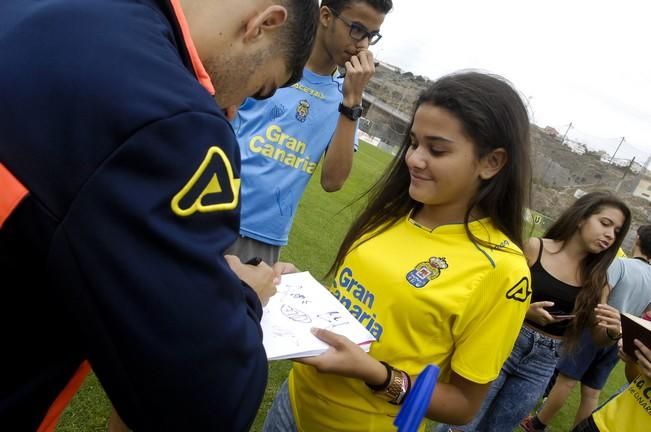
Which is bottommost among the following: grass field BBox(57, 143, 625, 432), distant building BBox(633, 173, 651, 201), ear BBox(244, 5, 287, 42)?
grass field BBox(57, 143, 625, 432)

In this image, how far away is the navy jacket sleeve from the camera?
→ 667 mm

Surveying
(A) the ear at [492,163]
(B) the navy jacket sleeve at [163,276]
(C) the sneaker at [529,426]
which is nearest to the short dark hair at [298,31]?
(B) the navy jacket sleeve at [163,276]

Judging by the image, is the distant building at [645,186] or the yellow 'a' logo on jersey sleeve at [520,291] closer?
the yellow 'a' logo on jersey sleeve at [520,291]

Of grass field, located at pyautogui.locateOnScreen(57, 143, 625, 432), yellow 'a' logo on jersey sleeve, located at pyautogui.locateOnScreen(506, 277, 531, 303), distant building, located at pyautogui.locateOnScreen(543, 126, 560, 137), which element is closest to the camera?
yellow 'a' logo on jersey sleeve, located at pyautogui.locateOnScreen(506, 277, 531, 303)

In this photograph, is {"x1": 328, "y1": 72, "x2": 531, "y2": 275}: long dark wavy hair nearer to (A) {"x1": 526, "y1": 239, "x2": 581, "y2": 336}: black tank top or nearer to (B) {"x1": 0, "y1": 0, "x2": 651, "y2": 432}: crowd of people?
(B) {"x1": 0, "y1": 0, "x2": 651, "y2": 432}: crowd of people

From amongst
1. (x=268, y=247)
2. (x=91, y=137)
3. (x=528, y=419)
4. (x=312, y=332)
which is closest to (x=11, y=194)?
(x=91, y=137)

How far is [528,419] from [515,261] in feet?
11.9

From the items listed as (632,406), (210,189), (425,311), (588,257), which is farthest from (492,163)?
(588,257)

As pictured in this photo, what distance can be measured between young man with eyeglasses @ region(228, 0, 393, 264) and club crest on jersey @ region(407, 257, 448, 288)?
42.8 inches

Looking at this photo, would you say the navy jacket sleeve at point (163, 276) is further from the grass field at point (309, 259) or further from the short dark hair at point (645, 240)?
the short dark hair at point (645, 240)

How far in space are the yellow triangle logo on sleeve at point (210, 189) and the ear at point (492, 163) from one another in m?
1.16

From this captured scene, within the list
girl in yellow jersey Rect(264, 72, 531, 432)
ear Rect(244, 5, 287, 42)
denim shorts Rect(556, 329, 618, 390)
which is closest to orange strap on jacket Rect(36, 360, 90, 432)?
girl in yellow jersey Rect(264, 72, 531, 432)

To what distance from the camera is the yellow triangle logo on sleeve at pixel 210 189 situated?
0.71m

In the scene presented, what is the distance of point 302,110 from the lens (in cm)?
250
